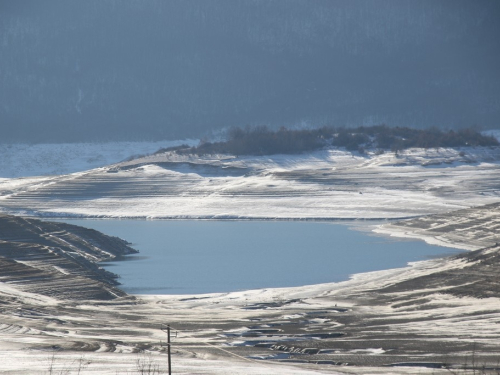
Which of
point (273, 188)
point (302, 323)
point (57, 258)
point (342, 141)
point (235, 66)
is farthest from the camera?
point (235, 66)

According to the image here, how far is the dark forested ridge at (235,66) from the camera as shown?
433ft

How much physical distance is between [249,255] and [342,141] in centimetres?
4746

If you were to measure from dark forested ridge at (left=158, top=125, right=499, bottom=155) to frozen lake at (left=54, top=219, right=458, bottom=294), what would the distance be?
96.8ft

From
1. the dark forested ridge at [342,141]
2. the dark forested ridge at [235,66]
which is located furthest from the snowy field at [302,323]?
the dark forested ridge at [235,66]

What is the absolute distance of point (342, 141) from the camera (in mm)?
82875

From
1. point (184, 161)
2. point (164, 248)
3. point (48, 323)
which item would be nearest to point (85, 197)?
point (184, 161)

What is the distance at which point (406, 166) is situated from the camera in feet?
228

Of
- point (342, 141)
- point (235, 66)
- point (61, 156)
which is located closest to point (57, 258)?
point (342, 141)

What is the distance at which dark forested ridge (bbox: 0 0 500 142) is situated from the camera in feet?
433

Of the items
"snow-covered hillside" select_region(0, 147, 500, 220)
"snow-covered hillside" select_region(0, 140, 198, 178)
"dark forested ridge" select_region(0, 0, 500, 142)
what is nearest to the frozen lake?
"snow-covered hillside" select_region(0, 147, 500, 220)

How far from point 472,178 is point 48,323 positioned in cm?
4606

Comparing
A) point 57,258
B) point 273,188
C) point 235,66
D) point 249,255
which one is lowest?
point 249,255

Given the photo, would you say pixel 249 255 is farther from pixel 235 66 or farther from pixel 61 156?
pixel 235 66

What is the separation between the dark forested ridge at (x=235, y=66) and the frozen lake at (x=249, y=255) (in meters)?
73.7
